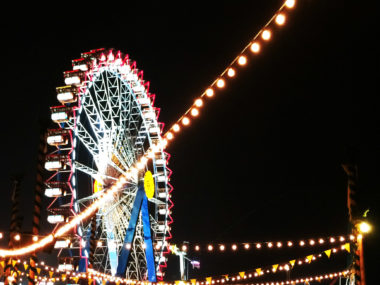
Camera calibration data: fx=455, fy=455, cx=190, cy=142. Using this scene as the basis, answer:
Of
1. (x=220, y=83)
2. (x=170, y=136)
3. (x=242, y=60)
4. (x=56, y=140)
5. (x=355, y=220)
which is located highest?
(x=56, y=140)

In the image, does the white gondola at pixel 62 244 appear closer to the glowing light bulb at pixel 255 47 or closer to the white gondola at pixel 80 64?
the white gondola at pixel 80 64

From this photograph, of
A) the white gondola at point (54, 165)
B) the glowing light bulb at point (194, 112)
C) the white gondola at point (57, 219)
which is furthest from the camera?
the white gondola at point (57, 219)

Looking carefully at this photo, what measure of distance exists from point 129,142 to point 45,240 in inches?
403

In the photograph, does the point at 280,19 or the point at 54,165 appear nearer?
the point at 280,19

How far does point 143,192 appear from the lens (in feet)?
63.9

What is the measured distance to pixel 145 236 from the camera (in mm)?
20078

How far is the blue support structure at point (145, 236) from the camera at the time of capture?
61.9 feet

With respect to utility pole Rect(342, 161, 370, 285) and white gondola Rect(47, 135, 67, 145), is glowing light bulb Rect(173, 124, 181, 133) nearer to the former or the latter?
utility pole Rect(342, 161, 370, 285)

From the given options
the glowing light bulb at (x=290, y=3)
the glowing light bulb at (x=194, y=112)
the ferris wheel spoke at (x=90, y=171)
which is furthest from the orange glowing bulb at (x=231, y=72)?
the ferris wheel spoke at (x=90, y=171)

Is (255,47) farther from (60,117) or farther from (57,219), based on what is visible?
(57,219)

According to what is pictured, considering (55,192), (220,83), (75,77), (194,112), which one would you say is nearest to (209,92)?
(220,83)

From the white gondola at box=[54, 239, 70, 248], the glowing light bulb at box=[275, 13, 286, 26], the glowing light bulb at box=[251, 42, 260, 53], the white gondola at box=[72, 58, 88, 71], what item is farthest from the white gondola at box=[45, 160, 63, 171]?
the glowing light bulb at box=[275, 13, 286, 26]

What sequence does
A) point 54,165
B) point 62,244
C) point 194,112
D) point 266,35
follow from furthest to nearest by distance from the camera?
point 62,244 → point 54,165 → point 194,112 → point 266,35

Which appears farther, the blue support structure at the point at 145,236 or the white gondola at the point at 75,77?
the white gondola at the point at 75,77
